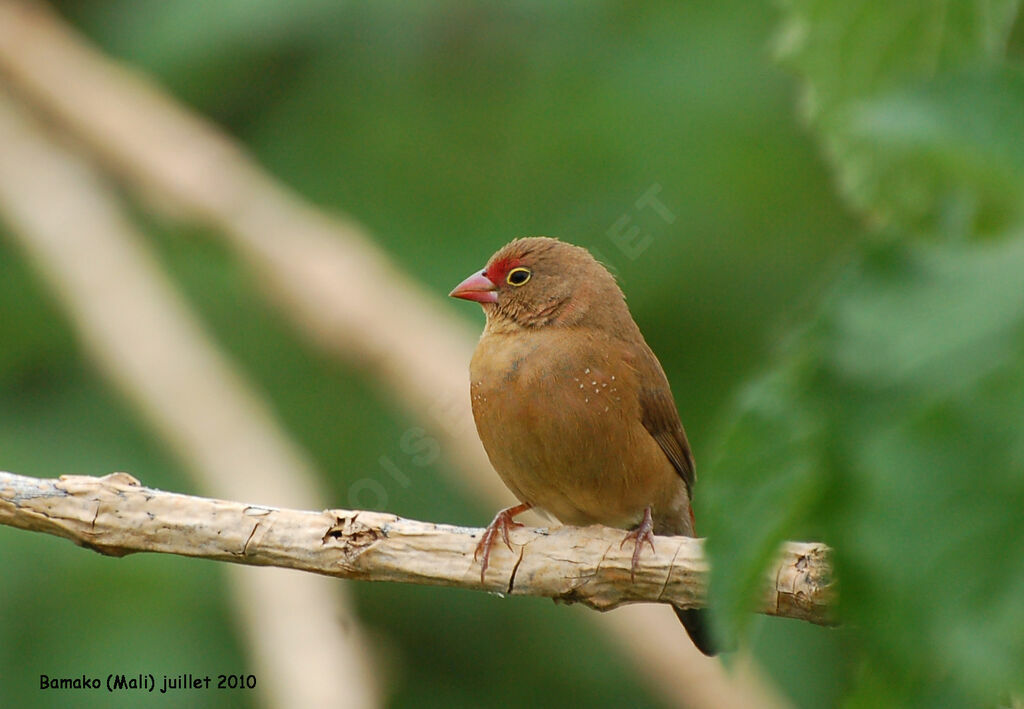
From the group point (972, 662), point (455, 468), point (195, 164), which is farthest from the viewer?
point (195, 164)

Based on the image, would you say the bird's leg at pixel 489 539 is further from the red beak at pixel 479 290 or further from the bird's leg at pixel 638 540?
the red beak at pixel 479 290

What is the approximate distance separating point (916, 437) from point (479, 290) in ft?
12.5

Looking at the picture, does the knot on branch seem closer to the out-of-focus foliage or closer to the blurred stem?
the blurred stem

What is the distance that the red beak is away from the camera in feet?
14.8

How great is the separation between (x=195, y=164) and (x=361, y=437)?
1.96m

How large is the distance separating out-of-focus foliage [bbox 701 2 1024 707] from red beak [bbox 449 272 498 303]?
3.63 metres

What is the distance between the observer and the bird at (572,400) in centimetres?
409

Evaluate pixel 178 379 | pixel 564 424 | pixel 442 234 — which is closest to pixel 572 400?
pixel 564 424

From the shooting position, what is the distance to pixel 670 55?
338 inches

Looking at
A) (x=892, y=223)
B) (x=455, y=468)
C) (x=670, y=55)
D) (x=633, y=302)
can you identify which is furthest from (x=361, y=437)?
(x=892, y=223)

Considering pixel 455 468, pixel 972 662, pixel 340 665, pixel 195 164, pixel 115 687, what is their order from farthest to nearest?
pixel 195 164
pixel 455 468
pixel 115 687
pixel 340 665
pixel 972 662

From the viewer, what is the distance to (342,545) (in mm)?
3402

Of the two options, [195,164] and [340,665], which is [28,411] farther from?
[340,665]

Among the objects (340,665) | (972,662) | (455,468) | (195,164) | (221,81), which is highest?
(221,81)
